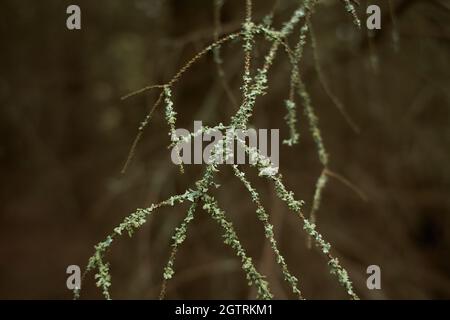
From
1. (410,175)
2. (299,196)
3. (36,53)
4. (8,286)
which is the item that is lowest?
Answer: (8,286)

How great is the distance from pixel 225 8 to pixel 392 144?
1.26m

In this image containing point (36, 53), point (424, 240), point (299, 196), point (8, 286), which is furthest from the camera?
point (36, 53)

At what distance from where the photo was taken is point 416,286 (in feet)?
7.99

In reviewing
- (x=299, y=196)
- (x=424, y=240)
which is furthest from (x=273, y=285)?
(x=424, y=240)

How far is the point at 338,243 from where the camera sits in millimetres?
2523

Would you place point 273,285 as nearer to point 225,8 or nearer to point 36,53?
point 225,8

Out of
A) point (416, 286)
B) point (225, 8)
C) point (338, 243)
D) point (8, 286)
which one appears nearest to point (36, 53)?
point (8, 286)

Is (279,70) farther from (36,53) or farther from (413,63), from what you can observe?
(36,53)
